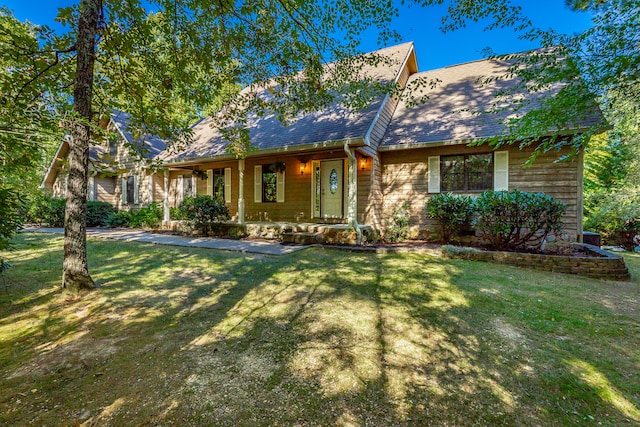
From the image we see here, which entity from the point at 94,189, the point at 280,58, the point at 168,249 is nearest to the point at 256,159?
the point at 168,249

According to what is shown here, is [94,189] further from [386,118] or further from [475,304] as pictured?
[475,304]

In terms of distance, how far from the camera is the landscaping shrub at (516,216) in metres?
6.01

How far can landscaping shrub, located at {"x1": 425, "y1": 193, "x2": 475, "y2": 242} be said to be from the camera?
717 centimetres

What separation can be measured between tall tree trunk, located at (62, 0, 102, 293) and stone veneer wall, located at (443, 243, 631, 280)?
253 inches

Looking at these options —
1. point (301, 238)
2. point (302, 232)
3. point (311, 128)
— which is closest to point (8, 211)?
point (301, 238)

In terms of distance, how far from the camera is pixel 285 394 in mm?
1867

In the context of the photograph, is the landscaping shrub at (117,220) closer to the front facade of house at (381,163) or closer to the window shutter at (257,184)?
the front facade of house at (381,163)

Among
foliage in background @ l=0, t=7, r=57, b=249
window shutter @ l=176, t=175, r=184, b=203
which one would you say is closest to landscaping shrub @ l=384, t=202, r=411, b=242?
foliage in background @ l=0, t=7, r=57, b=249

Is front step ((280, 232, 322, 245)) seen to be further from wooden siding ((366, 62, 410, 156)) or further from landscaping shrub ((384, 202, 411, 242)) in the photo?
wooden siding ((366, 62, 410, 156))

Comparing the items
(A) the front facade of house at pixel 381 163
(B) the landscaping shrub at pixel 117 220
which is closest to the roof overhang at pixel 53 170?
(B) the landscaping shrub at pixel 117 220

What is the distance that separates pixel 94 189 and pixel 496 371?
729 inches

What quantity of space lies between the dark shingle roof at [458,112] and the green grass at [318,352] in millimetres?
4915

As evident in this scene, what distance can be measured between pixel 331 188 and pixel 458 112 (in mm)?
4546

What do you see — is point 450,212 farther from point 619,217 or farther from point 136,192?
point 136,192
